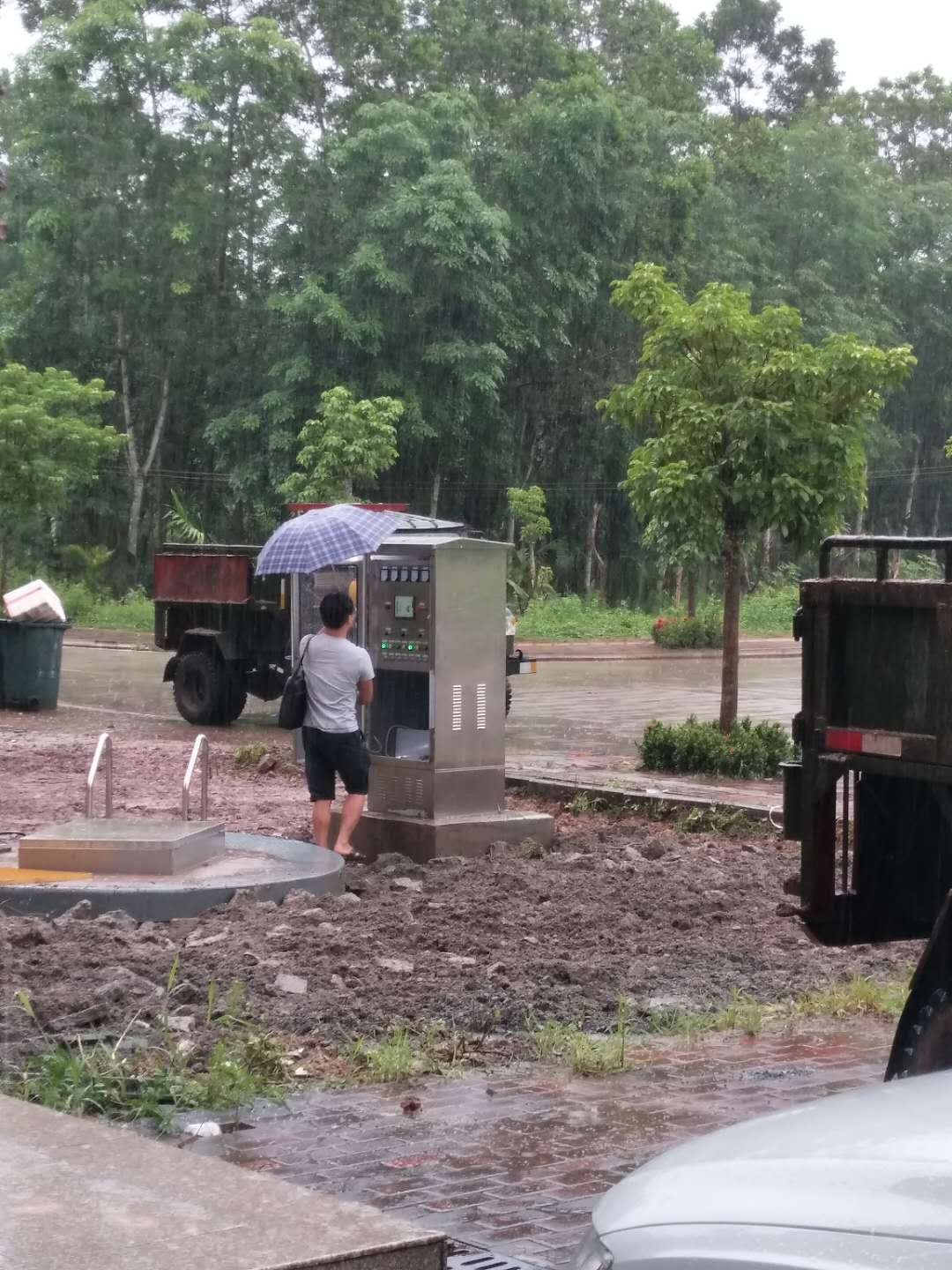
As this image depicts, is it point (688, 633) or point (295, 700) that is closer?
point (295, 700)

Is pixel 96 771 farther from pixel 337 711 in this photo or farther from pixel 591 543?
pixel 591 543

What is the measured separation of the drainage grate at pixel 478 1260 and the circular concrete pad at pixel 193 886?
4.20m

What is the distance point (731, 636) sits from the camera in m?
A: 15.9

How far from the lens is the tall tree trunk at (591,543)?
52.2 meters

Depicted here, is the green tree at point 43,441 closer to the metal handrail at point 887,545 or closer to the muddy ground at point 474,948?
the muddy ground at point 474,948

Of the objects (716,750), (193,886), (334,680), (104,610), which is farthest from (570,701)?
(104,610)

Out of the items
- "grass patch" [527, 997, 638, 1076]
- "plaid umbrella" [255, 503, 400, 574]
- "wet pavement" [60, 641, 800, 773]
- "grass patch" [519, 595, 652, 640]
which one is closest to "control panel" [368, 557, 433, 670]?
"plaid umbrella" [255, 503, 400, 574]

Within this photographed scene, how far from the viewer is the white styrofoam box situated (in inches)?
810

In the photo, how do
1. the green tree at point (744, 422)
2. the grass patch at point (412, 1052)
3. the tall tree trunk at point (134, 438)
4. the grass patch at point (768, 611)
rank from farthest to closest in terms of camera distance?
1. the tall tree trunk at point (134, 438)
2. the grass patch at point (768, 611)
3. the green tree at point (744, 422)
4. the grass patch at point (412, 1052)

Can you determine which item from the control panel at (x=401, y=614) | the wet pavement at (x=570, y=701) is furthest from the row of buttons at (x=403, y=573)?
the wet pavement at (x=570, y=701)

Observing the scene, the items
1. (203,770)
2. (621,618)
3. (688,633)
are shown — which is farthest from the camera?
(621,618)

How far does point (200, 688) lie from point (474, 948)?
41.8 ft

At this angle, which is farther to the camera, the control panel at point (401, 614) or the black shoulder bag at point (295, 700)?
the control panel at point (401, 614)

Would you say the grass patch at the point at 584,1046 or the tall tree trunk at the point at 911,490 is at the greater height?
the tall tree trunk at the point at 911,490
